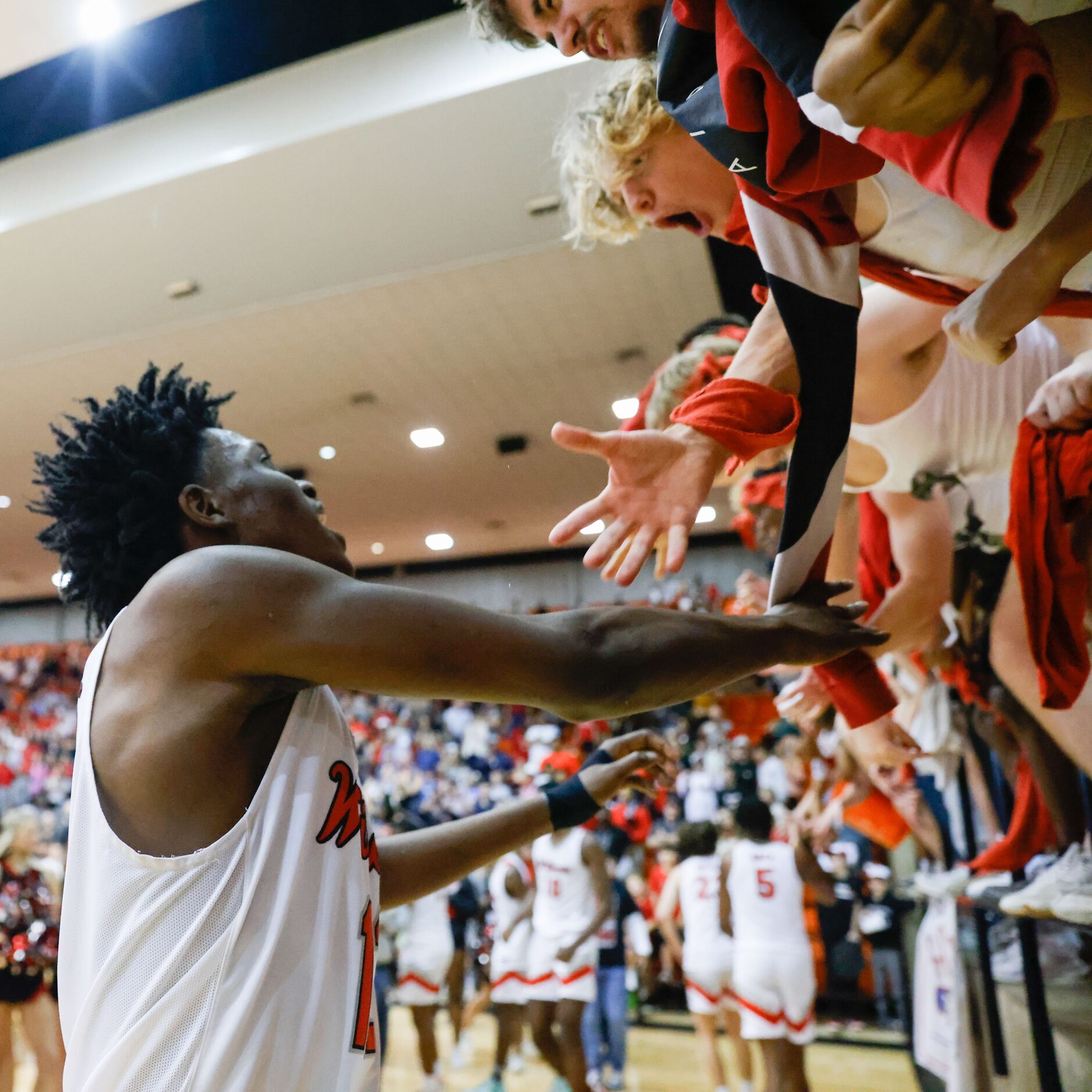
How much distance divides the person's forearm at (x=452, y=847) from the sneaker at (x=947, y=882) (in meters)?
1.46

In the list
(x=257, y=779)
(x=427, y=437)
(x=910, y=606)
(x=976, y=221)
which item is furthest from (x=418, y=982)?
(x=976, y=221)

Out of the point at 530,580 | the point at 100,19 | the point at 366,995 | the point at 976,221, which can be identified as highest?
the point at 100,19

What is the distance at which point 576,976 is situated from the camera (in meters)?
4.61

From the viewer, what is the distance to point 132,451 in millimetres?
1252

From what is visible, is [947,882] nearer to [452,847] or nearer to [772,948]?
[452,847]

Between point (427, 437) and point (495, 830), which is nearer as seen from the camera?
point (495, 830)

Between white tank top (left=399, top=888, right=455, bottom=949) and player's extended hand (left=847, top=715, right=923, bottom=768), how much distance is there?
11.9ft

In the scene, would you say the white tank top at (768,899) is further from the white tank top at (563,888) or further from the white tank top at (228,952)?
the white tank top at (228,952)

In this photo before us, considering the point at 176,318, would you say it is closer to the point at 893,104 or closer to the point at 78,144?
the point at 78,144

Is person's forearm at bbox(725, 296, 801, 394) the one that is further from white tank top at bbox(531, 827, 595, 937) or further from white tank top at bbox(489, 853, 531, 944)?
white tank top at bbox(489, 853, 531, 944)

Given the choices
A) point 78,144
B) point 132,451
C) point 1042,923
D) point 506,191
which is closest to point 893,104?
point 132,451

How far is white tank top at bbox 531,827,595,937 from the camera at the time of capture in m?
4.75

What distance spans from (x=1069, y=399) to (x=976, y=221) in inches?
11.1

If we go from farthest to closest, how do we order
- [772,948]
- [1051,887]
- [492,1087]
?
[492,1087], [772,948], [1051,887]
